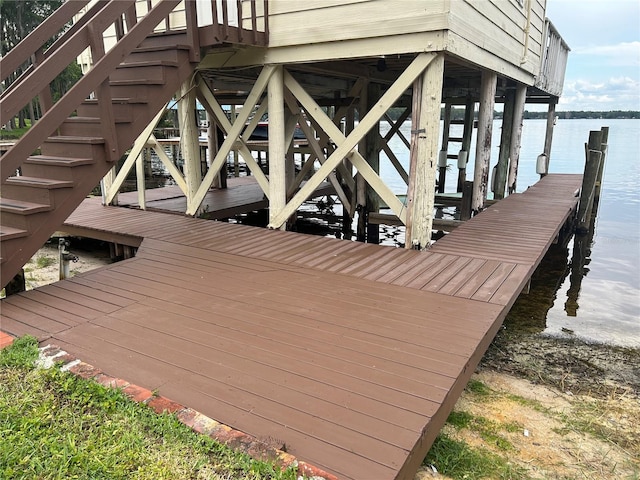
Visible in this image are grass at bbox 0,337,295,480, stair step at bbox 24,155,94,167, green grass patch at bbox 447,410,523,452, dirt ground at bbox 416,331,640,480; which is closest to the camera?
grass at bbox 0,337,295,480

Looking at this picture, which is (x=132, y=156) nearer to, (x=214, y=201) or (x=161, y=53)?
(x=214, y=201)

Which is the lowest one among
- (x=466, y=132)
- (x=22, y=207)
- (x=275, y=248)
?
(x=275, y=248)

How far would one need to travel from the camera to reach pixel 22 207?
3951 mm

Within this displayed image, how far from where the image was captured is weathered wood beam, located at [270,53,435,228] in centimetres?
494

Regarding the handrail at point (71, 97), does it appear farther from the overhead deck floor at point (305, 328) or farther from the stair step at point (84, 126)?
the overhead deck floor at point (305, 328)

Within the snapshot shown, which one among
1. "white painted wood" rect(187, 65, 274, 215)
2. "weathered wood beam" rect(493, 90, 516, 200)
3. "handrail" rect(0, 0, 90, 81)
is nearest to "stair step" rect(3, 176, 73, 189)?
"handrail" rect(0, 0, 90, 81)

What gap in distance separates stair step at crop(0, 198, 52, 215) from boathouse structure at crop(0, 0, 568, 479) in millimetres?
17

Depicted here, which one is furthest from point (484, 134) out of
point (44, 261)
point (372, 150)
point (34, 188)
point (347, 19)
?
point (44, 261)

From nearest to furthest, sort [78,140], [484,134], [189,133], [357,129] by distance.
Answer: [78,140] < [357,129] < [189,133] < [484,134]

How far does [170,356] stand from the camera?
9.73 feet

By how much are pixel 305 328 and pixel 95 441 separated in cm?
157

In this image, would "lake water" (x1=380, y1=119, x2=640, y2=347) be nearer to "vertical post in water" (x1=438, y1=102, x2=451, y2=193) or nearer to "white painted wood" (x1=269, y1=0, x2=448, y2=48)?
"white painted wood" (x1=269, y1=0, x2=448, y2=48)

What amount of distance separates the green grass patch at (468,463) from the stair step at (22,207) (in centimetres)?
364

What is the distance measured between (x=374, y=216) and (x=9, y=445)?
21.6 ft
